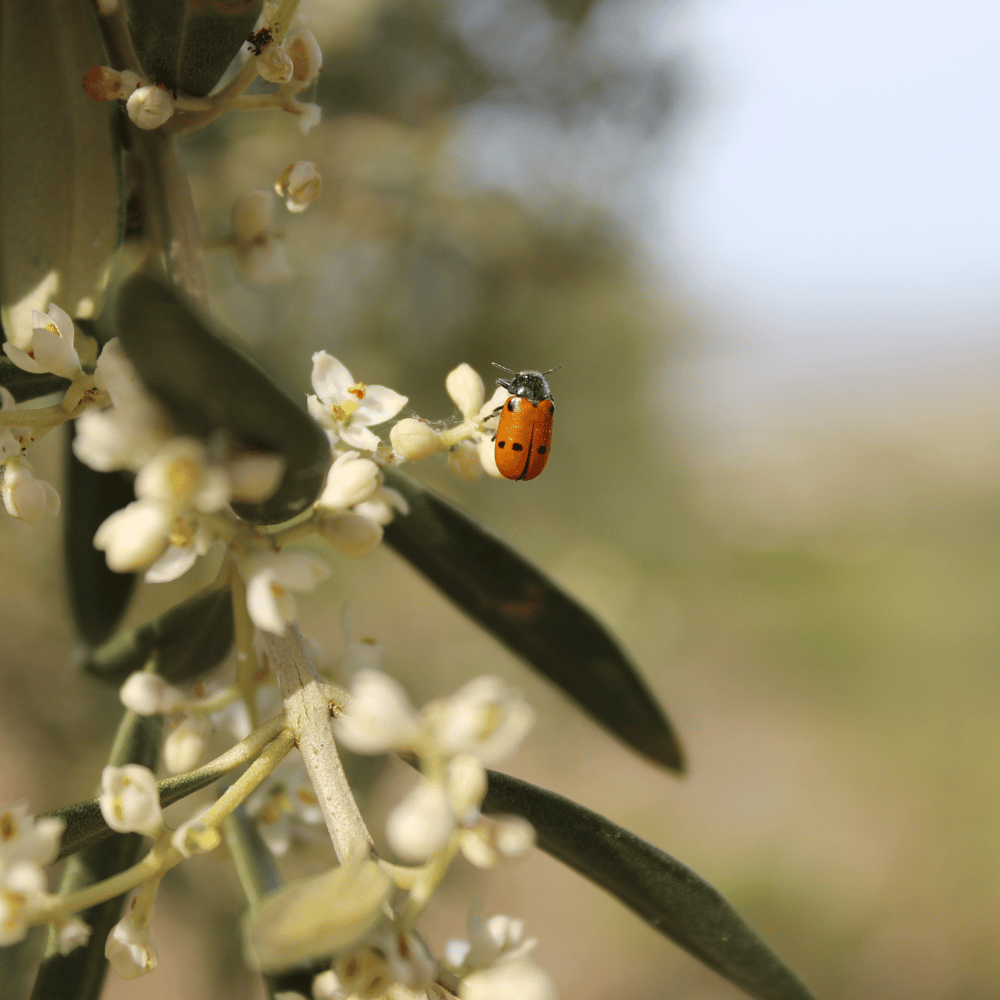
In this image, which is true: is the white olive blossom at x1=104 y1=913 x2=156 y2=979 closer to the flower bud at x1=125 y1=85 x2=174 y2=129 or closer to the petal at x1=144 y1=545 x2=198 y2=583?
the petal at x1=144 y1=545 x2=198 y2=583

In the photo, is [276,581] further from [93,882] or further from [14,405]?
[93,882]

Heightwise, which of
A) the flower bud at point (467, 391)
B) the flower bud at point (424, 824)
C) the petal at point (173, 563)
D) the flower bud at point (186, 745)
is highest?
the flower bud at point (467, 391)

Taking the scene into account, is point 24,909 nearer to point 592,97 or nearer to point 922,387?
point 592,97

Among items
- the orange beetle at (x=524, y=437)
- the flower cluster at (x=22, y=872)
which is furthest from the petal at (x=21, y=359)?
the orange beetle at (x=524, y=437)

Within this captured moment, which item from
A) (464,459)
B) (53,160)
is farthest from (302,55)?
(464,459)

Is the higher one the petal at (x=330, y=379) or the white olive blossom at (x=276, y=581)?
the petal at (x=330, y=379)

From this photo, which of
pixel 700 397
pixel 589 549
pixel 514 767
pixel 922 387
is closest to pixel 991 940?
pixel 514 767

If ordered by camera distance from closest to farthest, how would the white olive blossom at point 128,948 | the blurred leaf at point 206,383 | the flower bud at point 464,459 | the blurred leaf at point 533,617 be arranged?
1. the blurred leaf at point 206,383
2. the white olive blossom at point 128,948
3. the flower bud at point 464,459
4. the blurred leaf at point 533,617

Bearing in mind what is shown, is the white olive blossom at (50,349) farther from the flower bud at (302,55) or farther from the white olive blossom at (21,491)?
the flower bud at (302,55)
